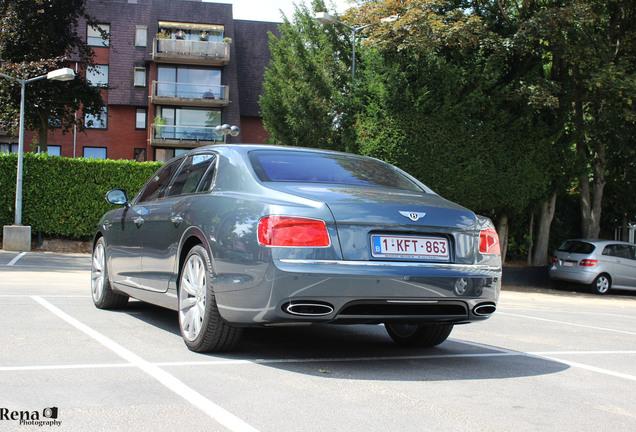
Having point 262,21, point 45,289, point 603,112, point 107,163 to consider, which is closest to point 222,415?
point 45,289

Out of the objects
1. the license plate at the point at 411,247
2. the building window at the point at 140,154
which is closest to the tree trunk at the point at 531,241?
the license plate at the point at 411,247

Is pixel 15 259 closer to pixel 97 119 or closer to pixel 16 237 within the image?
pixel 16 237

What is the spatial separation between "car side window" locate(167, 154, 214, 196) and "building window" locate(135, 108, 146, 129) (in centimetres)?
4355

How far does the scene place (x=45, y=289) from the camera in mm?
10352

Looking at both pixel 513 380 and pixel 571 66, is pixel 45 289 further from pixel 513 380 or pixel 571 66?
pixel 571 66

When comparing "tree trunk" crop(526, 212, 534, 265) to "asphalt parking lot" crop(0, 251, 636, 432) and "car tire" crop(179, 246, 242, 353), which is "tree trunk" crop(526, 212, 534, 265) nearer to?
"asphalt parking lot" crop(0, 251, 636, 432)

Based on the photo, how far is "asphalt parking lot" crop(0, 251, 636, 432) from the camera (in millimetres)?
3824

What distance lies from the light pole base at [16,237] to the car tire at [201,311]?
18384mm

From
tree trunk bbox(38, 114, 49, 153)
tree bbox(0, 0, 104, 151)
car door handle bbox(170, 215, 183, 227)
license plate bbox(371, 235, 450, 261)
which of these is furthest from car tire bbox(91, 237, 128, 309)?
tree trunk bbox(38, 114, 49, 153)

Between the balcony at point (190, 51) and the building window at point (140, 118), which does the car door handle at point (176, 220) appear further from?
the building window at point (140, 118)

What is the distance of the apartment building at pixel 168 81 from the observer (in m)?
46.4

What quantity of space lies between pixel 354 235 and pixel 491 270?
1.20 meters

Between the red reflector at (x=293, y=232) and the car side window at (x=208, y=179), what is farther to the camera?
the car side window at (x=208, y=179)

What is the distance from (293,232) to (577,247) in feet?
60.8
